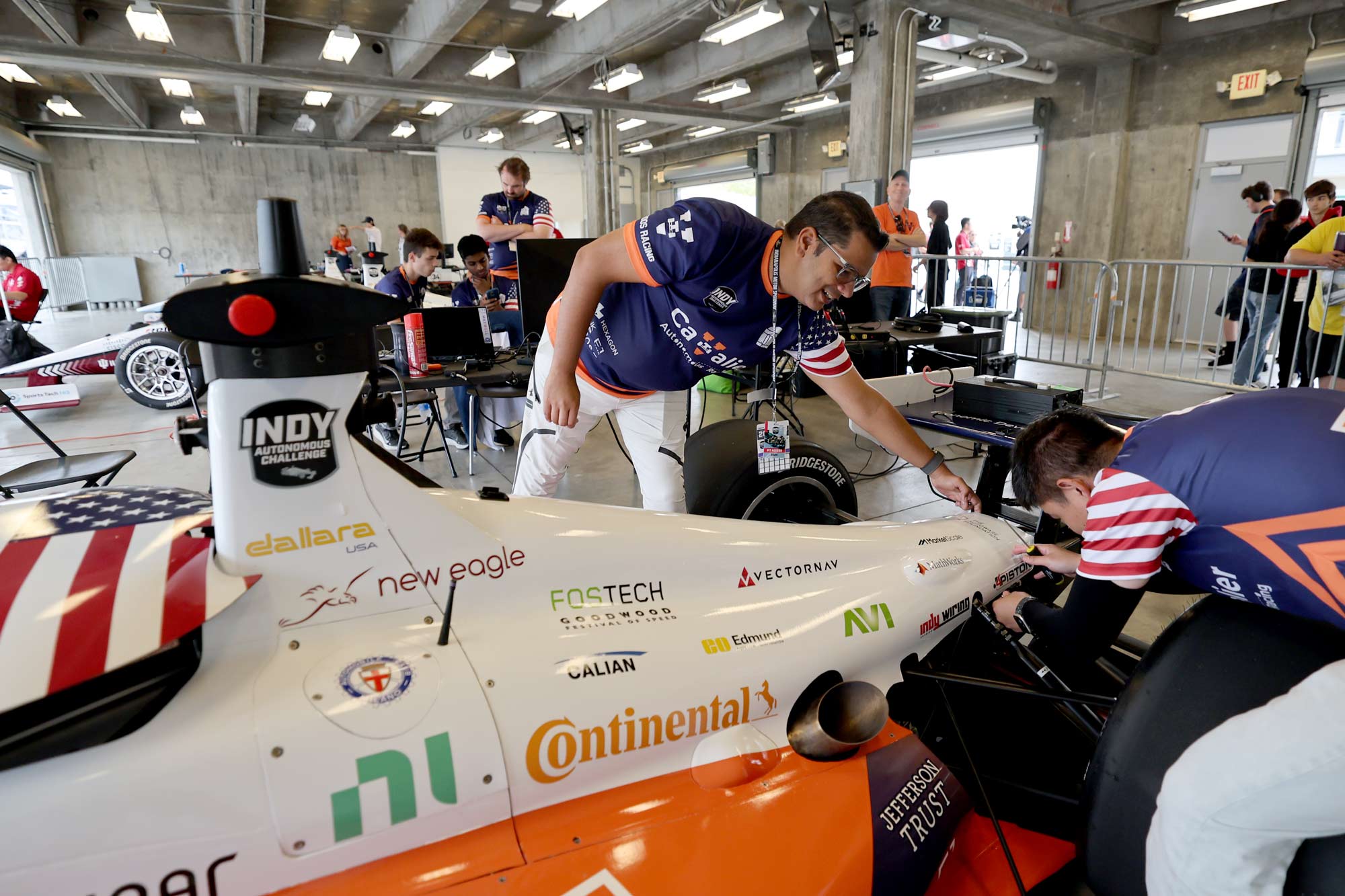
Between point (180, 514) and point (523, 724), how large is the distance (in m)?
0.72

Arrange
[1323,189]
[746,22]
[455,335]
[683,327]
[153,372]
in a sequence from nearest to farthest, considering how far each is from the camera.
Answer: [683,327]
[455,335]
[1323,189]
[153,372]
[746,22]

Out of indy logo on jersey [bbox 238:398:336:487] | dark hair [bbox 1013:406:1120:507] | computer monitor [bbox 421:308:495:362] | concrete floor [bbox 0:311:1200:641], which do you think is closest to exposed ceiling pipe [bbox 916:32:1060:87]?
concrete floor [bbox 0:311:1200:641]

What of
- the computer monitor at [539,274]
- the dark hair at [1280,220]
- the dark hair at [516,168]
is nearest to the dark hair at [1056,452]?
the computer monitor at [539,274]

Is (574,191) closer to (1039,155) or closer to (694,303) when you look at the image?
(1039,155)

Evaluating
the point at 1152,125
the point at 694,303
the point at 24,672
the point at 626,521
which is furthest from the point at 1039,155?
the point at 24,672

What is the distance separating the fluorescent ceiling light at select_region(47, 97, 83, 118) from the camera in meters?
15.8

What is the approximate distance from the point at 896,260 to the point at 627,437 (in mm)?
5753

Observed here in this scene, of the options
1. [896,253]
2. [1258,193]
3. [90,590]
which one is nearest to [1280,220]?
[1258,193]

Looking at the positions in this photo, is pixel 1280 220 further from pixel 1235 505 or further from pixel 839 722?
pixel 839 722

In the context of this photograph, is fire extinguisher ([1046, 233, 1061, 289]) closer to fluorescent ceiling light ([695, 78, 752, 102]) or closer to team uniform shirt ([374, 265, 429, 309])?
fluorescent ceiling light ([695, 78, 752, 102])

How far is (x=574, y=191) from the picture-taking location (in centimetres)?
2116

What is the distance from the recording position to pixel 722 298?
2078mm

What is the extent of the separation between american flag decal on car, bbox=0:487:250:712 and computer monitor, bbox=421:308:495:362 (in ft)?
11.5

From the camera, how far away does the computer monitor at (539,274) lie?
4320mm
